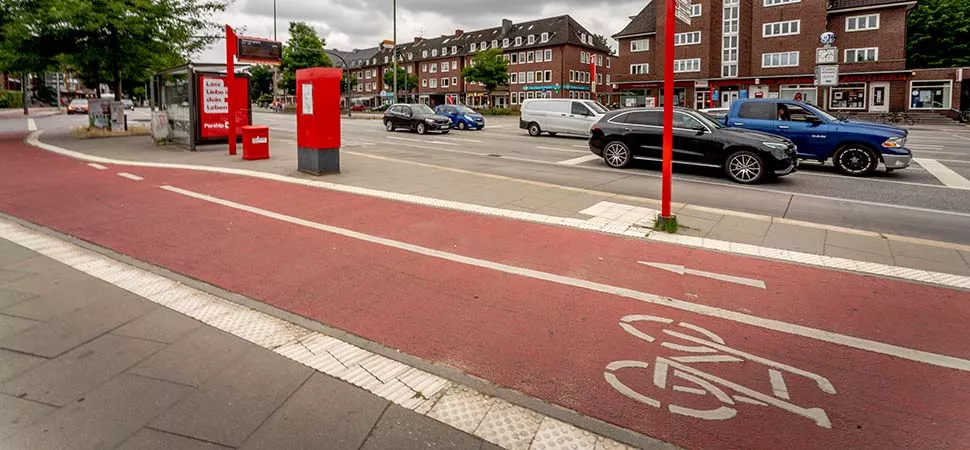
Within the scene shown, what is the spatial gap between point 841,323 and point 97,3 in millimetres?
24066

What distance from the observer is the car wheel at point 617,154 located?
14.9 m

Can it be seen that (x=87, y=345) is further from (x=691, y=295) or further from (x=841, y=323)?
(x=841, y=323)

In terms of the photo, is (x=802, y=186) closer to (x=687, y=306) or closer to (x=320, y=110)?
(x=687, y=306)

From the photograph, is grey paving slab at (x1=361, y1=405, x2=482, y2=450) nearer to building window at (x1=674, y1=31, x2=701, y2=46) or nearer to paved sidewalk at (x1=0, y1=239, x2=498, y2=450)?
paved sidewalk at (x1=0, y1=239, x2=498, y2=450)

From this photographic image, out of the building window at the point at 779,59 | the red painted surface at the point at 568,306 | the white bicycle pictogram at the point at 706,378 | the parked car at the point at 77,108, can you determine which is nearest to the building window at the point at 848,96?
the building window at the point at 779,59

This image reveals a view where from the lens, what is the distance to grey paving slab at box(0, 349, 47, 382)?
3.77m

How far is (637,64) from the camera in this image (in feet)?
204

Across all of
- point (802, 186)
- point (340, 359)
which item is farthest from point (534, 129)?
point (340, 359)

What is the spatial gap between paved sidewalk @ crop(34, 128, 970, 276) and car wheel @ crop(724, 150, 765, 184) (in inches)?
139

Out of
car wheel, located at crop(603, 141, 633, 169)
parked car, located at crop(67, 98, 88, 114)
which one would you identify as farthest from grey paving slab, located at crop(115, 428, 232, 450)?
parked car, located at crop(67, 98, 88, 114)

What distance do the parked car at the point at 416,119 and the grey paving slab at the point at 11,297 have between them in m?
23.6

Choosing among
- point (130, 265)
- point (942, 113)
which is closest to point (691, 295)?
point (130, 265)

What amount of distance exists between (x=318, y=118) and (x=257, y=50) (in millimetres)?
5902

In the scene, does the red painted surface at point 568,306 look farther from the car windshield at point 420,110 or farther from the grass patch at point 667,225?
the car windshield at point 420,110
